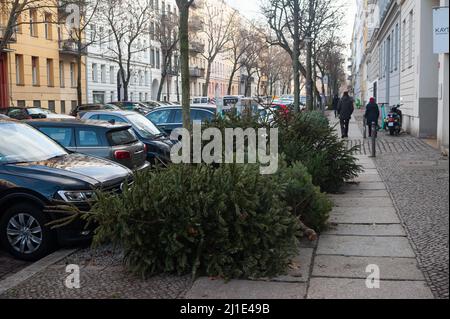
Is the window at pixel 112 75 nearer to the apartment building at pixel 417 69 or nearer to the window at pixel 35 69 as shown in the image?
the window at pixel 35 69

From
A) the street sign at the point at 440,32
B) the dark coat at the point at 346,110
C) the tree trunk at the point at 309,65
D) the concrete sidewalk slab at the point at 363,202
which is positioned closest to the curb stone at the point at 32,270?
the concrete sidewalk slab at the point at 363,202

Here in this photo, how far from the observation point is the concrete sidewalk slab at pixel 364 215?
7652 millimetres

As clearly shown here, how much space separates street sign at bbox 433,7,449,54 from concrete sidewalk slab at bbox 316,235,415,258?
4.36 meters

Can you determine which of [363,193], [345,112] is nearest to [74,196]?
[363,193]

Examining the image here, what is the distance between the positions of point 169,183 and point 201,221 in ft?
1.71

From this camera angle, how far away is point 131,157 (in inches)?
411

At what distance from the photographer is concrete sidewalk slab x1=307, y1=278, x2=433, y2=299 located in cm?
471

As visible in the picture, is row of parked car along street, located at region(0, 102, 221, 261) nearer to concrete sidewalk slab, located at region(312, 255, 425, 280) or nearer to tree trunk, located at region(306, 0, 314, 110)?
concrete sidewalk slab, located at region(312, 255, 425, 280)

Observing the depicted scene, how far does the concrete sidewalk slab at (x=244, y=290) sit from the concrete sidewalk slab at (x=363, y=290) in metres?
0.14

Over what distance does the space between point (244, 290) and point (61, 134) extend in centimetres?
628
